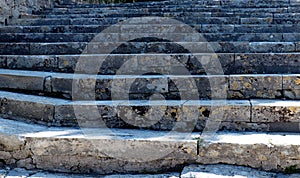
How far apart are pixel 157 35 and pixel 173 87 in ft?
4.36

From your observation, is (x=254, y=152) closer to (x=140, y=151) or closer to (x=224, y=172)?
(x=224, y=172)

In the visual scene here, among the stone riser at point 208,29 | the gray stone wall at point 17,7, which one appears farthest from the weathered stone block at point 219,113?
the gray stone wall at point 17,7

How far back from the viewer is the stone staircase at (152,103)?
1.98 m

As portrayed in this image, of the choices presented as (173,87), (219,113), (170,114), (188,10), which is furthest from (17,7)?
(219,113)

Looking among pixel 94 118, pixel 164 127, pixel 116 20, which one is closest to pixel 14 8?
pixel 116 20

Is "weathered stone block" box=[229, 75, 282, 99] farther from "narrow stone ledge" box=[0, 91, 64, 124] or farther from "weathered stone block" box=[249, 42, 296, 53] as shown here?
"narrow stone ledge" box=[0, 91, 64, 124]

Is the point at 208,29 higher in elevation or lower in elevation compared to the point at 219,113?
higher

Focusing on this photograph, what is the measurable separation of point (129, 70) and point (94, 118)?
751 millimetres

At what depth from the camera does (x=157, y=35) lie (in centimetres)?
370

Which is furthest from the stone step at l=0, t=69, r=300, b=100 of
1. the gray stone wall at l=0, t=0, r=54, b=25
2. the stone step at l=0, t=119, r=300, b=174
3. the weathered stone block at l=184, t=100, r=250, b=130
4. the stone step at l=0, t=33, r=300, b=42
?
the gray stone wall at l=0, t=0, r=54, b=25

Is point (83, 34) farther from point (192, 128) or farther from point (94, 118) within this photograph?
point (192, 128)

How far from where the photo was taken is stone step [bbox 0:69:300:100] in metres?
2.48

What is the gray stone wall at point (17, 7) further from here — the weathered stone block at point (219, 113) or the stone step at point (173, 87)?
the weathered stone block at point (219, 113)

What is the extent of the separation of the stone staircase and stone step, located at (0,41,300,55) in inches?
0.4
